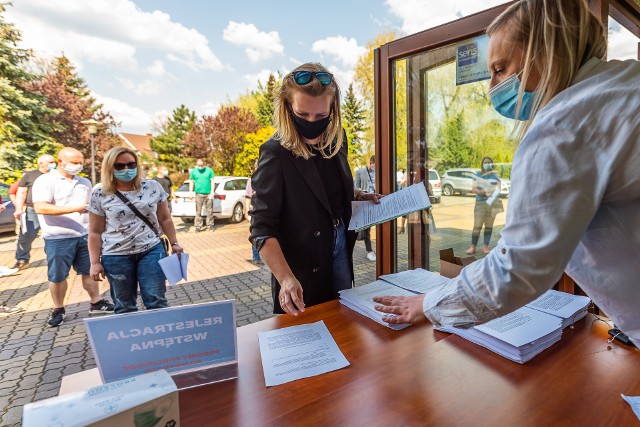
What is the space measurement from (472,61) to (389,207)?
1.50 metres

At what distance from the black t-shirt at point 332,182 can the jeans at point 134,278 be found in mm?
2101

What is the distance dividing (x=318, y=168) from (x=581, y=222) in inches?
46.8

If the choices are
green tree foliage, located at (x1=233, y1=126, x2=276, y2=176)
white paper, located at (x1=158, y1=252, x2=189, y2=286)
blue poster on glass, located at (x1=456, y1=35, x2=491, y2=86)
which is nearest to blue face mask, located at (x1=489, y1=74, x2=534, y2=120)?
blue poster on glass, located at (x1=456, y1=35, x2=491, y2=86)

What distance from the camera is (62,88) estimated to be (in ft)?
67.4

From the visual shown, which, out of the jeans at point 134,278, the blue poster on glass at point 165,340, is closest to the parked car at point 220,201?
the jeans at point 134,278

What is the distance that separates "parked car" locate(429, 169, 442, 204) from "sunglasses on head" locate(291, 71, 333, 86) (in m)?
1.92

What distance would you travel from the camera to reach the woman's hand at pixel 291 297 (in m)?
→ 1.47

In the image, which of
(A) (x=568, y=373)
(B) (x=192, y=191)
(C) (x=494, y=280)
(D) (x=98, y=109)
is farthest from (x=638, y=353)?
(D) (x=98, y=109)

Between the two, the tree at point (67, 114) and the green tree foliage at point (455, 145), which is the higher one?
the tree at point (67, 114)

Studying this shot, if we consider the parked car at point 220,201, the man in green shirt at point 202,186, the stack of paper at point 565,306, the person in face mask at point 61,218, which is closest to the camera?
the stack of paper at point 565,306

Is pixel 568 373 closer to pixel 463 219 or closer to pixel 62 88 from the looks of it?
pixel 463 219

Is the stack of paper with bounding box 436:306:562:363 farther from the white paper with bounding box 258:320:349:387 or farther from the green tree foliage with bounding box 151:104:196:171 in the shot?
the green tree foliage with bounding box 151:104:196:171

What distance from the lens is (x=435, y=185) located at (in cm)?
336

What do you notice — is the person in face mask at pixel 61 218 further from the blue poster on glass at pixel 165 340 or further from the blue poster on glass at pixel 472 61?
the blue poster on glass at pixel 472 61
